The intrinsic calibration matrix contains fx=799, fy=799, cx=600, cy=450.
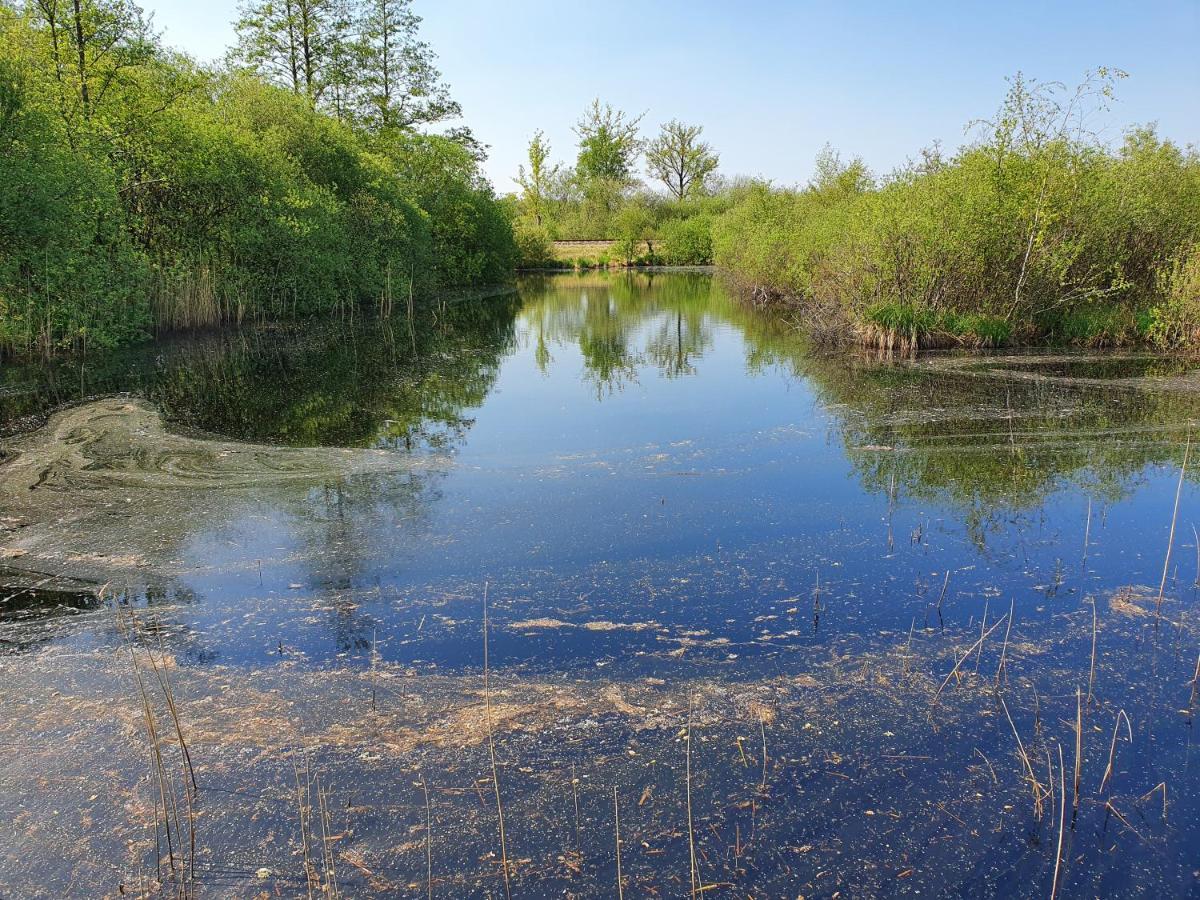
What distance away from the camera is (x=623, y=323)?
22.4 metres

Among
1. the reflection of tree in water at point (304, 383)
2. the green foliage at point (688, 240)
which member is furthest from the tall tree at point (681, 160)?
the reflection of tree in water at point (304, 383)

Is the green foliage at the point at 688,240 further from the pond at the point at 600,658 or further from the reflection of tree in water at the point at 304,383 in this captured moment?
the pond at the point at 600,658

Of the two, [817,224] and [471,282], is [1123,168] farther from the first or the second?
[471,282]

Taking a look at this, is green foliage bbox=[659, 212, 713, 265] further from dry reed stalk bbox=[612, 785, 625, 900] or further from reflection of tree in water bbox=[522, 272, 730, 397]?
dry reed stalk bbox=[612, 785, 625, 900]

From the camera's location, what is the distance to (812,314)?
18.3m

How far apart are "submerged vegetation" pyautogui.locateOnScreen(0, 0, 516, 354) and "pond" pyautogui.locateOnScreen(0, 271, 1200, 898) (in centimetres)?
442

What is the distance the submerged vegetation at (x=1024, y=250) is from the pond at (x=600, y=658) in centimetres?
596

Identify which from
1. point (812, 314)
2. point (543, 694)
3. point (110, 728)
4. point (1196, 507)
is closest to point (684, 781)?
point (543, 694)

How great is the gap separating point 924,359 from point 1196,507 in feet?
26.6

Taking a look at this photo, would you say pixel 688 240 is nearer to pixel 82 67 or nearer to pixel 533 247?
pixel 533 247

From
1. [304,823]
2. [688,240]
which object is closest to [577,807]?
[304,823]

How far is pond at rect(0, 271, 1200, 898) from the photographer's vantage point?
2.94m

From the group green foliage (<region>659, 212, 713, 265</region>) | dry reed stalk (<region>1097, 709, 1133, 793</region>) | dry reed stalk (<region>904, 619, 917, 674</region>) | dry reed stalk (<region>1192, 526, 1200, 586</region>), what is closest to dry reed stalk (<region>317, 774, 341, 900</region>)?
Result: dry reed stalk (<region>904, 619, 917, 674</region>)

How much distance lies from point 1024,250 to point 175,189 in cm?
1740
